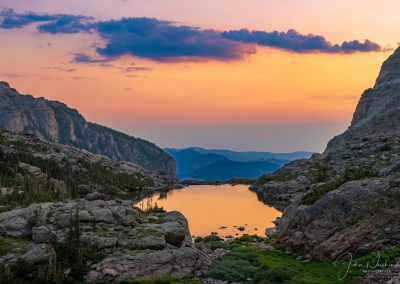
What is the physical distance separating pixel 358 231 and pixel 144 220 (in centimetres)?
2461

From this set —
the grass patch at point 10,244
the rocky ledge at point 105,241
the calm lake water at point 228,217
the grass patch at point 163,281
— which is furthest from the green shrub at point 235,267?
the calm lake water at point 228,217

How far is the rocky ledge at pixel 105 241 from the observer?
123 ft

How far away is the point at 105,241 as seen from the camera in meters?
41.8

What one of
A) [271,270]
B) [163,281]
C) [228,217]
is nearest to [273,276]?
[271,270]

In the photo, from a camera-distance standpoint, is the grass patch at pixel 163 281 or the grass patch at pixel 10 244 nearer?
the grass patch at pixel 163 281

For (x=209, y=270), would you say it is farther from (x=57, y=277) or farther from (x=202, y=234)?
(x=202, y=234)

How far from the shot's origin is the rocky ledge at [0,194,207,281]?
123 feet

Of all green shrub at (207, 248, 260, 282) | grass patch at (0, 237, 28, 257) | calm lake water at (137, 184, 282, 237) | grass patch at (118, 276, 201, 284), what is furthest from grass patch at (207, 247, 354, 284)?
calm lake water at (137, 184, 282, 237)

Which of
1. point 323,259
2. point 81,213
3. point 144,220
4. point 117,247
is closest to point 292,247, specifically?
point 323,259
